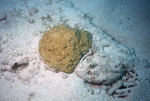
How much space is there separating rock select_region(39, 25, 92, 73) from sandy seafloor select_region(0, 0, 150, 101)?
9.8 inches

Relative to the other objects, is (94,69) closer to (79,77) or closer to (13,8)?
(79,77)

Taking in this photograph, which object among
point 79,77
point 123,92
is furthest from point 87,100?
point 123,92

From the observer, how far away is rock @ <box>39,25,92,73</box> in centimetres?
249

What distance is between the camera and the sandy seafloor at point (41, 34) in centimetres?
248

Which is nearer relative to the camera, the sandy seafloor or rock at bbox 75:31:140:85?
the sandy seafloor

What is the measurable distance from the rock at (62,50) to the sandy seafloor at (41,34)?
0.82 ft

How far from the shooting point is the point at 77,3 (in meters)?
5.38

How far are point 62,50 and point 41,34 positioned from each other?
1.12 metres

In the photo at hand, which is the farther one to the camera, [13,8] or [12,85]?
[13,8]

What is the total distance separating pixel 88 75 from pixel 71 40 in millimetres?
1041

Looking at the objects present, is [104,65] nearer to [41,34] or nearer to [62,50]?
[62,50]

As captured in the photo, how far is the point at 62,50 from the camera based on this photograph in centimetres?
249

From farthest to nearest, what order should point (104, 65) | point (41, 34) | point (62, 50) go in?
point (41, 34) → point (104, 65) → point (62, 50)

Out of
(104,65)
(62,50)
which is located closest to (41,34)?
(62,50)
